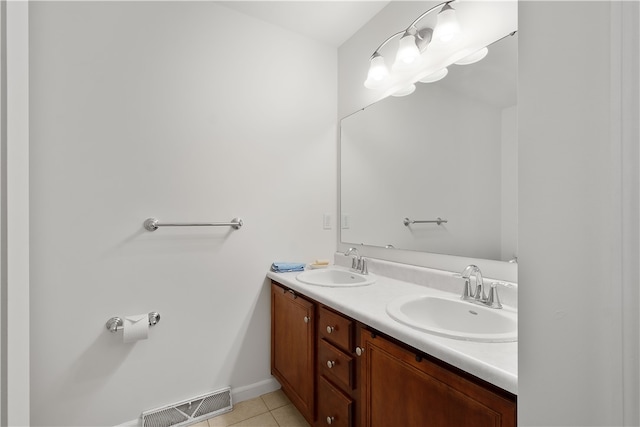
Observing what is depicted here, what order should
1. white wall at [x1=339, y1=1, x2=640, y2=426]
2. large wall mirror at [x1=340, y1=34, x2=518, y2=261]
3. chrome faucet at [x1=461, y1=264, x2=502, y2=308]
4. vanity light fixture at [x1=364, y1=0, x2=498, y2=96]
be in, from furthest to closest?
vanity light fixture at [x1=364, y1=0, x2=498, y2=96] < large wall mirror at [x1=340, y1=34, x2=518, y2=261] < chrome faucet at [x1=461, y1=264, x2=502, y2=308] < white wall at [x1=339, y1=1, x2=640, y2=426]

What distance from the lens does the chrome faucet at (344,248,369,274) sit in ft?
5.76

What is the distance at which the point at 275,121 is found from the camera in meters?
1.87

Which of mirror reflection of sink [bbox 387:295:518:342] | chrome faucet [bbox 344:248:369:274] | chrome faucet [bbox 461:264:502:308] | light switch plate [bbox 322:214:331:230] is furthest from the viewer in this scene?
light switch plate [bbox 322:214:331:230]

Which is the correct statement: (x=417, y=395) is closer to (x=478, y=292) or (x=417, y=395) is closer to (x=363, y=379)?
(x=363, y=379)

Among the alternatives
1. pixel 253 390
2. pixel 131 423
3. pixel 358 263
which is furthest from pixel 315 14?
pixel 131 423

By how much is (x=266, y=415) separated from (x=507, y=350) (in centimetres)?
141

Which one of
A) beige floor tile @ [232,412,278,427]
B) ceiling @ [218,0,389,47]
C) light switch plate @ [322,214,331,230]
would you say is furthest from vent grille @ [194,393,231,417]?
ceiling @ [218,0,389,47]

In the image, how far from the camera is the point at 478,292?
1.11 meters

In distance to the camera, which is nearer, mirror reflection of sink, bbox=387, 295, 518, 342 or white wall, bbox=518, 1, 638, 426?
white wall, bbox=518, 1, 638, 426

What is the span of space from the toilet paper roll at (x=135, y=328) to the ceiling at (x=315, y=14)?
6.04 ft

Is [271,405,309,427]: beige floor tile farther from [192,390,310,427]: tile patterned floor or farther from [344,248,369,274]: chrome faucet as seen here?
[344,248,369,274]: chrome faucet

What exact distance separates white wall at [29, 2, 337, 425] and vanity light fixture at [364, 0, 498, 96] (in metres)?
0.56

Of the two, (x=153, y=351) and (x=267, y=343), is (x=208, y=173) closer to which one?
(x=153, y=351)

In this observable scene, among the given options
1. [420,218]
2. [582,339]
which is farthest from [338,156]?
[582,339]
